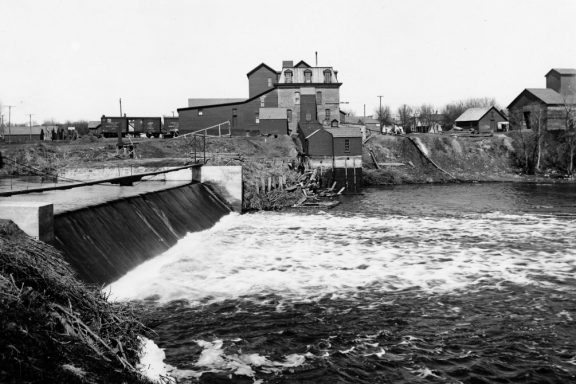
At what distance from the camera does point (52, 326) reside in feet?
26.7

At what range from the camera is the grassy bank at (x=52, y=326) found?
6.81 metres

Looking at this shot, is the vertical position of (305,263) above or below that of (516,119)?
below

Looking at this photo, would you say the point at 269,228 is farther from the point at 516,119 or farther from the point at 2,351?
the point at 516,119

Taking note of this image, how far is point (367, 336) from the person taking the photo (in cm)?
1258

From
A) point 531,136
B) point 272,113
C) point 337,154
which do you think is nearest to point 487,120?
point 531,136

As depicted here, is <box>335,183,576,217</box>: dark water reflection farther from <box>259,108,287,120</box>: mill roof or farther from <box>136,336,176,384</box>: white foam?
<box>136,336,176,384</box>: white foam

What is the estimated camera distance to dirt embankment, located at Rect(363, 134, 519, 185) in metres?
75.6

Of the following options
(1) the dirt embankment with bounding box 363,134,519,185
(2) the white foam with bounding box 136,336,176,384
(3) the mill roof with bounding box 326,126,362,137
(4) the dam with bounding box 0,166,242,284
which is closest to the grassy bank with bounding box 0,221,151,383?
(2) the white foam with bounding box 136,336,176,384

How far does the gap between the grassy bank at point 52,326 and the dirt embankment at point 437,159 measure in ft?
213

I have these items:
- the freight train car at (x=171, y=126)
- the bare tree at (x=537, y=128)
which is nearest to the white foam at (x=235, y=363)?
the freight train car at (x=171, y=126)

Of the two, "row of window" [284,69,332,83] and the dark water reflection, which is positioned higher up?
"row of window" [284,69,332,83]

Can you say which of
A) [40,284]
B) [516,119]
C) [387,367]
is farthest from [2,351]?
[516,119]

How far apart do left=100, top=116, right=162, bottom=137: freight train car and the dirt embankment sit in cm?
3382

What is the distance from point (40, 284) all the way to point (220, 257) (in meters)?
12.1
